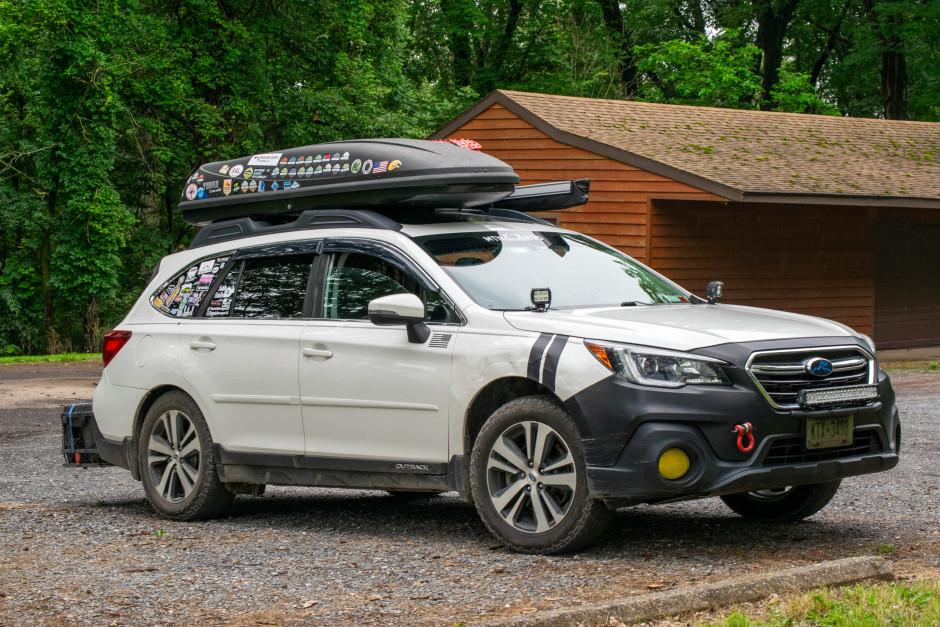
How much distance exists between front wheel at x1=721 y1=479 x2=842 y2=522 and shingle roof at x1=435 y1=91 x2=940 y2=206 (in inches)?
451

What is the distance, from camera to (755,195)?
1812 cm

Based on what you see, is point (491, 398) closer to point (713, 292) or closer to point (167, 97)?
point (713, 292)

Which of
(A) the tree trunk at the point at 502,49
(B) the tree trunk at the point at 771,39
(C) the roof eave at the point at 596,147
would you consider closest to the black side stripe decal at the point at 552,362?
(C) the roof eave at the point at 596,147

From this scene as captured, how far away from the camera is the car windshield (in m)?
6.60

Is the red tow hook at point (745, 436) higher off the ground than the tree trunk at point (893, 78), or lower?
lower

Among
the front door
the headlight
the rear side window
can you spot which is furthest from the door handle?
the headlight

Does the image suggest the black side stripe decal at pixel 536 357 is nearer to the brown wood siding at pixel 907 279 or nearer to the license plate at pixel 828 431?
the license plate at pixel 828 431

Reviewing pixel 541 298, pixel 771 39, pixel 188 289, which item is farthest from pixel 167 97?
pixel 771 39

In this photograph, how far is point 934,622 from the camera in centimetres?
431

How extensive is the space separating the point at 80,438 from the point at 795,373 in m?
5.11


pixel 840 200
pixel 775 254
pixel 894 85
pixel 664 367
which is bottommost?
pixel 664 367

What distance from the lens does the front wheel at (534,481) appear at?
19.1 ft

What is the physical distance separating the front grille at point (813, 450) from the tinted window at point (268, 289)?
2.89 m

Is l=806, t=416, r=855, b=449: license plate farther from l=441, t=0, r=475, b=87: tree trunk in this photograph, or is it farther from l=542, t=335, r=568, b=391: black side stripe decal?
l=441, t=0, r=475, b=87: tree trunk
